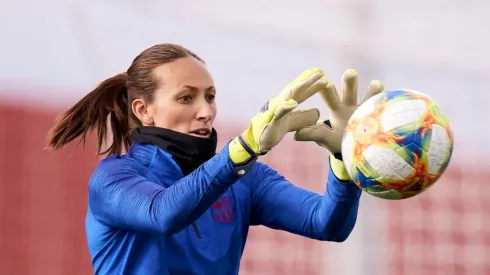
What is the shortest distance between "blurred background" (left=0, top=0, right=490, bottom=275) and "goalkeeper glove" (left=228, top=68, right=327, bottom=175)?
3.33 meters

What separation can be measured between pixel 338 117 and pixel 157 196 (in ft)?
2.21

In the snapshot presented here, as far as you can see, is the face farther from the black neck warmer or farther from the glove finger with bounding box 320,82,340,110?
the glove finger with bounding box 320,82,340,110

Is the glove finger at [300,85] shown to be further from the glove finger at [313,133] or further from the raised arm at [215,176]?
the glove finger at [313,133]

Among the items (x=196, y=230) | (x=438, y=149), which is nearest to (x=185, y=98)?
(x=196, y=230)

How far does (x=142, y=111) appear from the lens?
391cm

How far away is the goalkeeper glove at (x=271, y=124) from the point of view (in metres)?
3.21

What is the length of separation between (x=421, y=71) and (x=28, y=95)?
345 centimetres

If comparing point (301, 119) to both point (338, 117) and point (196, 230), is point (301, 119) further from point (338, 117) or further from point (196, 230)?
point (196, 230)

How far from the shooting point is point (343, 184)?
141 inches

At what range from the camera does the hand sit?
3520mm

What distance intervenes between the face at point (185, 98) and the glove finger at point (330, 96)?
1.35 ft

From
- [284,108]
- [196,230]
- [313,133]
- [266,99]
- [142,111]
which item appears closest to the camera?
[284,108]

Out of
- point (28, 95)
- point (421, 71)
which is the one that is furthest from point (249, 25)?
point (28, 95)

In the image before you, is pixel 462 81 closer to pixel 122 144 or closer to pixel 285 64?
pixel 285 64
